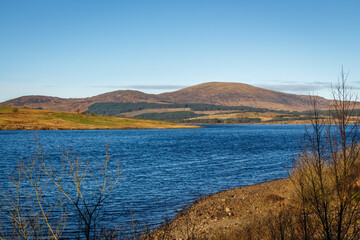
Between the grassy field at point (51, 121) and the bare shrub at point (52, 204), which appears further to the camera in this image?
the grassy field at point (51, 121)

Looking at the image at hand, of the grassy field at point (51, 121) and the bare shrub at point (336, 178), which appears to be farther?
the grassy field at point (51, 121)

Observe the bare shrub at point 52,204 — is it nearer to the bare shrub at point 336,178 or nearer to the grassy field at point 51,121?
the bare shrub at point 336,178

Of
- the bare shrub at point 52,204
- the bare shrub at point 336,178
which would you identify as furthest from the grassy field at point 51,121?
the bare shrub at point 336,178

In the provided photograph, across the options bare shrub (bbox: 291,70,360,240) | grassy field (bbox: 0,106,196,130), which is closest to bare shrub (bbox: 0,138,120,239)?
bare shrub (bbox: 291,70,360,240)

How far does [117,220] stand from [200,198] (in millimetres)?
6825

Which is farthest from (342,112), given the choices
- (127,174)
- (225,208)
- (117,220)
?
(127,174)

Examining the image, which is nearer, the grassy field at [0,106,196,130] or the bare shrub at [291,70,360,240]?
the bare shrub at [291,70,360,240]

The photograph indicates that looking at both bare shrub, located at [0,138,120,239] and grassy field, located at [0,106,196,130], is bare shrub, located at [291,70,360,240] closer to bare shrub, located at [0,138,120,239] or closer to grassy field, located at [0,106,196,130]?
bare shrub, located at [0,138,120,239]

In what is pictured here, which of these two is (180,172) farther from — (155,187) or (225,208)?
(225,208)

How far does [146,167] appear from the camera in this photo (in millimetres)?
37781

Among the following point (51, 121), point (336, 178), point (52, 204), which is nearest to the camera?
point (336, 178)

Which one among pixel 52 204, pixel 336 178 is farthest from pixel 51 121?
pixel 336 178

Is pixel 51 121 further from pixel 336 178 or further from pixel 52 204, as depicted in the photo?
pixel 336 178

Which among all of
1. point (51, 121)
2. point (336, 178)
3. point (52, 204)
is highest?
point (51, 121)
